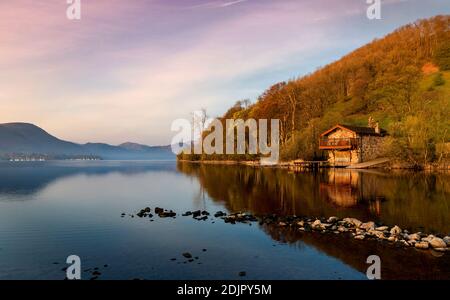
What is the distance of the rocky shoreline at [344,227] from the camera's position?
615 inches

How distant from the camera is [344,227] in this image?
61.7ft

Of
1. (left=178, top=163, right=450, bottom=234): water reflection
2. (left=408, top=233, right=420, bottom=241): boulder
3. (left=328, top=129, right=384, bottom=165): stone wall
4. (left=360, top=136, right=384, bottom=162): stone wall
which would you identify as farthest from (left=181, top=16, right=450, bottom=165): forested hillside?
(left=408, top=233, right=420, bottom=241): boulder

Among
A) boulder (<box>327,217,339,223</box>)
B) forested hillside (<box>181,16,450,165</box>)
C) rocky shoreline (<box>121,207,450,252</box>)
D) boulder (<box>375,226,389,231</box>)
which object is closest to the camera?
rocky shoreline (<box>121,207,450,252</box>)

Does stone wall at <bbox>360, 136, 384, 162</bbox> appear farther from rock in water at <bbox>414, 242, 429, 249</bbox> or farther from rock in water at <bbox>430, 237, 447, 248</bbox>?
rock in water at <bbox>414, 242, 429, 249</bbox>

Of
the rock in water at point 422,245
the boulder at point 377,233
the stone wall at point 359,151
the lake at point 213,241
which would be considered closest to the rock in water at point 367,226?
the boulder at point 377,233

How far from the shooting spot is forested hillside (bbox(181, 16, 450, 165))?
2454 inches

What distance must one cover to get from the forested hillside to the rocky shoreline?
48881 millimetres

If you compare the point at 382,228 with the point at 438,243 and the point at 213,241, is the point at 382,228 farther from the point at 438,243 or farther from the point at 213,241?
the point at 213,241

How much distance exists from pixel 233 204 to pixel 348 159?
51.0 meters

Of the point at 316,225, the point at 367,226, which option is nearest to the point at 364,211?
the point at 367,226

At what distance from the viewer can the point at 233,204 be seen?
29062mm

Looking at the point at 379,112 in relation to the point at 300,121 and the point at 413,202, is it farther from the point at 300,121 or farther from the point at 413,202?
the point at 413,202

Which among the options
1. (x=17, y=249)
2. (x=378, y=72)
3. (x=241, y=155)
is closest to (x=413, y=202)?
(x=17, y=249)

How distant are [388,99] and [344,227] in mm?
72957
